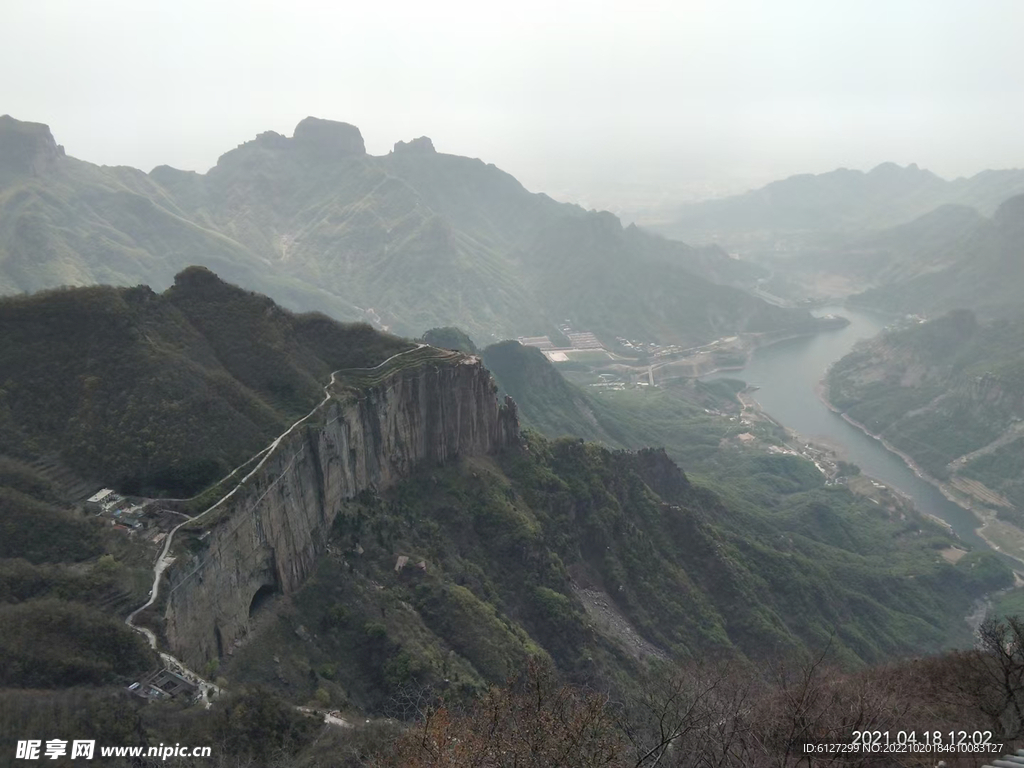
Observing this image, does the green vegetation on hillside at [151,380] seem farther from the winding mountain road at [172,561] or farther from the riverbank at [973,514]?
the riverbank at [973,514]

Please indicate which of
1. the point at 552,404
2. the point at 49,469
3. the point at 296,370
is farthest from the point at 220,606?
the point at 552,404

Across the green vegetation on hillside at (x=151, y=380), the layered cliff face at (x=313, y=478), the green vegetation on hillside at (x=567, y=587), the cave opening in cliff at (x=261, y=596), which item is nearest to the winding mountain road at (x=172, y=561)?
the layered cliff face at (x=313, y=478)

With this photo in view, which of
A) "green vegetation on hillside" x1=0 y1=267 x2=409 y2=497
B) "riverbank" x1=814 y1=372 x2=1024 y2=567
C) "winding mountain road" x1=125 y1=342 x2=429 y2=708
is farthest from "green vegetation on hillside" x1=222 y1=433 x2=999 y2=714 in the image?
"riverbank" x1=814 y1=372 x2=1024 y2=567

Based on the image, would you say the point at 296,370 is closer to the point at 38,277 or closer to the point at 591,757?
the point at 591,757

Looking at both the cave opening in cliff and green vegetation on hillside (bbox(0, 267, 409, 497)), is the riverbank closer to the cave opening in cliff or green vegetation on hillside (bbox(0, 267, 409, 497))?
green vegetation on hillside (bbox(0, 267, 409, 497))

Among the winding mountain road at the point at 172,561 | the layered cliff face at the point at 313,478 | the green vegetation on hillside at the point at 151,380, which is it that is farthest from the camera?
the green vegetation on hillside at the point at 151,380

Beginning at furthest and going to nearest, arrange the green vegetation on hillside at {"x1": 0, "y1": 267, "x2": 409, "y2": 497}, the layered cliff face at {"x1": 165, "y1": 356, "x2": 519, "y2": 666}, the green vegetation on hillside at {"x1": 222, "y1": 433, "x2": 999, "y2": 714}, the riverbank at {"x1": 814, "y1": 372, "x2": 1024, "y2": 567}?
1. the riverbank at {"x1": 814, "y1": 372, "x2": 1024, "y2": 567}
2. the green vegetation on hillside at {"x1": 222, "y1": 433, "x2": 999, "y2": 714}
3. the green vegetation on hillside at {"x1": 0, "y1": 267, "x2": 409, "y2": 497}
4. the layered cliff face at {"x1": 165, "y1": 356, "x2": 519, "y2": 666}
